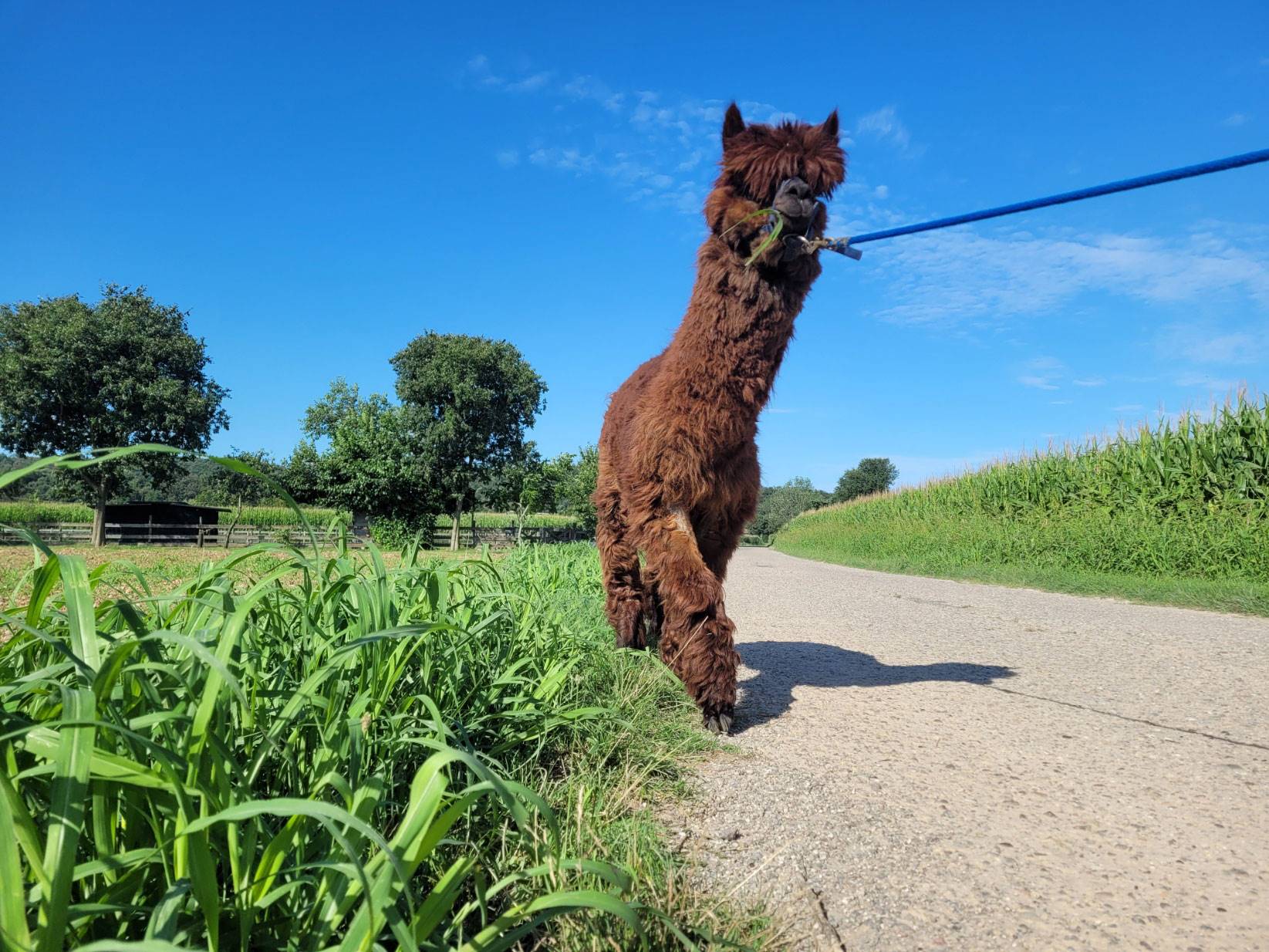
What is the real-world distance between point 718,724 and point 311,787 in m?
2.06

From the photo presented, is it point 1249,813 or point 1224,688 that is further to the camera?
point 1224,688

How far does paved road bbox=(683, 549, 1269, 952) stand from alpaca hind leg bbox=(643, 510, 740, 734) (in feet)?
0.65

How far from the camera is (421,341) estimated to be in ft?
155

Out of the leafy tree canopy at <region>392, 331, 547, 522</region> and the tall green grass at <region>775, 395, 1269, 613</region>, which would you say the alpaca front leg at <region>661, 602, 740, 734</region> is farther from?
the leafy tree canopy at <region>392, 331, 547, 522</region>

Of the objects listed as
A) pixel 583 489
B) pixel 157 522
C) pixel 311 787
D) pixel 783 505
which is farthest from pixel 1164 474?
pixel 783 505

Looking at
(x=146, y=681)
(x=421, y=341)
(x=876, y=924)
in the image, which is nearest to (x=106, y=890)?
(x=146, y=681)

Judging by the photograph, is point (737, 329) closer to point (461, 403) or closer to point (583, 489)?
point (583, 489)

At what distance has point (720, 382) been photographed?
11.4ft

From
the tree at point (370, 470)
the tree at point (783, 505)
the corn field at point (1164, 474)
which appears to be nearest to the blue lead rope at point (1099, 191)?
the corn field at point (1164, 474)

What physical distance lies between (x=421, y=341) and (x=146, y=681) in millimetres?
48856

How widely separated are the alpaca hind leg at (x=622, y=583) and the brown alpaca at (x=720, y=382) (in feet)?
2.45

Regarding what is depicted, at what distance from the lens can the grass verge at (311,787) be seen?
3.71ft

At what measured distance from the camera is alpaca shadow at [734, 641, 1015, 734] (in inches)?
153

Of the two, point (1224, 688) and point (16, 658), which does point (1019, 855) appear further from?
point (1224, 688)
